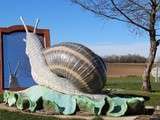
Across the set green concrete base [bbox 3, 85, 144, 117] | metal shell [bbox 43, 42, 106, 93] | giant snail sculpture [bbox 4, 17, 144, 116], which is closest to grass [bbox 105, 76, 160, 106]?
metal shell [bbox 43, 42, 106, 93]

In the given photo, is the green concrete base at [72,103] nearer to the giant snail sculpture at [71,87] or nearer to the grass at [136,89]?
the giant snail sculpture at [71,87]

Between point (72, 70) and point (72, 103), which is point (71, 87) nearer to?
point (72, 70)

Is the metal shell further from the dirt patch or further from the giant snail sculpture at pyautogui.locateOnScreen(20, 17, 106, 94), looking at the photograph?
the dirt patch

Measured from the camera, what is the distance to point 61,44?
1377 cm

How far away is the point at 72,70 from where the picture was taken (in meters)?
13.3

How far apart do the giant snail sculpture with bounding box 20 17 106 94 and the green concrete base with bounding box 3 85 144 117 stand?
10.6 inches

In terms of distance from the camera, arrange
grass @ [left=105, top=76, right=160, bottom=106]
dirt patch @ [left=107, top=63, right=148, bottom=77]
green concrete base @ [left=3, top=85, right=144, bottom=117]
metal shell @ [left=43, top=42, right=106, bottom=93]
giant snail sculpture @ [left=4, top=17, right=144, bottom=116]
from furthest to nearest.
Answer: dirt patch @ [left=107, top=63, right=148, bottom=77], grass @ [left=105, top=76, right=160, bottom=106], metal shell @ [left=43, top=42, right=106, bottom=93], giant snail sculpture @ [left=4, top=17, right=144, bottom=116], green concrete base @ [left=3, top=85, right=144, bottom=117]

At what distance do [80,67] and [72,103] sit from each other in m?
0.97

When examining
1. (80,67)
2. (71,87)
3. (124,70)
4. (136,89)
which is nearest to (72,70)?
(80,67)

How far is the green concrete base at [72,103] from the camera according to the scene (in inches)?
490

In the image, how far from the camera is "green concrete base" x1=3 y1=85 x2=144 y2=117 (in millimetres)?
12453

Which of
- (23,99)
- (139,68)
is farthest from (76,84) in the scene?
(139,68)

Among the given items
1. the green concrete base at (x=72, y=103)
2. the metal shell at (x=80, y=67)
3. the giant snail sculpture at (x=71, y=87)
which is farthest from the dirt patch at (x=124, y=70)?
the green concrete base at (x=72, y=103)

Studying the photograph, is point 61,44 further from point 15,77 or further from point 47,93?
point 15,77
